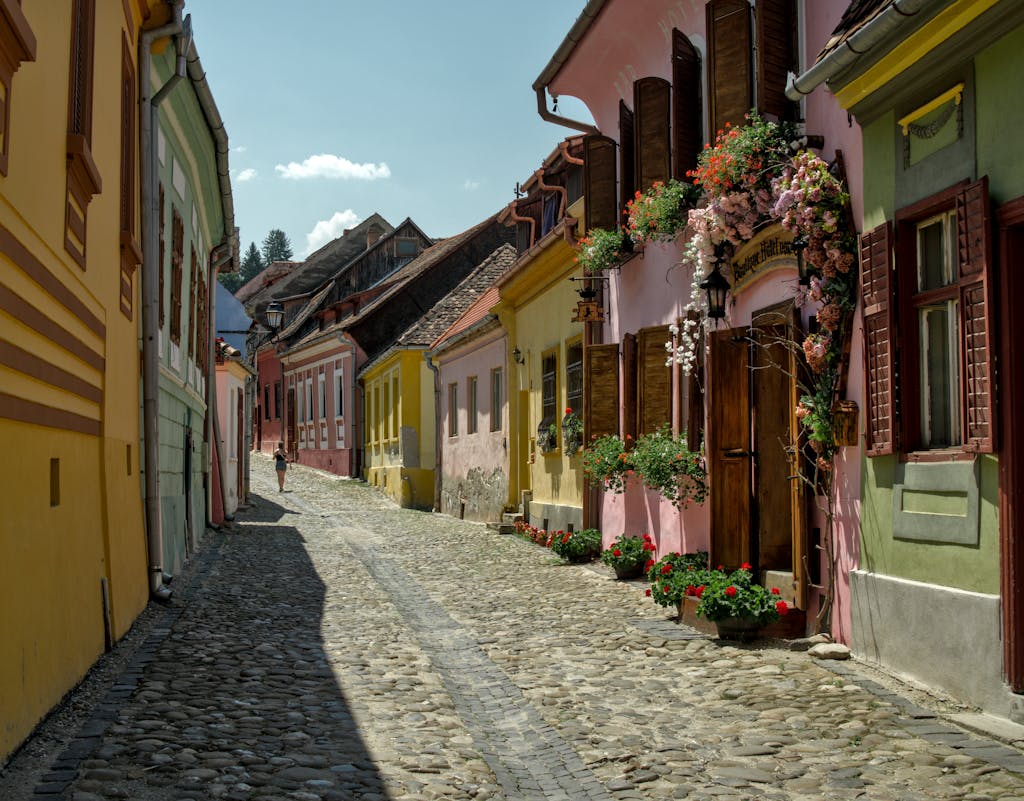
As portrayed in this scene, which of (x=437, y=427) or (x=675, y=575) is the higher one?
(x=437, y=427)

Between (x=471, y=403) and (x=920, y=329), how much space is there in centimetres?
1745

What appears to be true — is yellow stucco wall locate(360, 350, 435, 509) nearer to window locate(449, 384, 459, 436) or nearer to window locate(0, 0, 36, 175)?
window locate(449, 384, 459, 436)

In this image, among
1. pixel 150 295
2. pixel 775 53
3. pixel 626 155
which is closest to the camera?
→ pixel 775 53

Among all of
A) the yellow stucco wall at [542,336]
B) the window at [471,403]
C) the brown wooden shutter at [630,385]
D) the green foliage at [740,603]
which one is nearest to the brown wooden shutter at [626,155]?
the brown wooden shutter at [630,385]

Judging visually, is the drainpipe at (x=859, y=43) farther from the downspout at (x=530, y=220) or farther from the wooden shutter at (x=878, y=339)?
the downspout at (x=530, y=220)

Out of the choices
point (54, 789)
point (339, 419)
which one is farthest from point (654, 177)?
point (339, 419)

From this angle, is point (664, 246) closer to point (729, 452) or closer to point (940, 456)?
point (729, 452)

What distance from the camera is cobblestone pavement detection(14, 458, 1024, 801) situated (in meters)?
5.06

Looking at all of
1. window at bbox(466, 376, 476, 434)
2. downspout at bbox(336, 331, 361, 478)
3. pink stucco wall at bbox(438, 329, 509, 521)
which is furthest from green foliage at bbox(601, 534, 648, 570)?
downspout at bbox(336, 331, 361, 478)

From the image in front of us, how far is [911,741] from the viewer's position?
5.63 metres

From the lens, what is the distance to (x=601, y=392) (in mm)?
13531

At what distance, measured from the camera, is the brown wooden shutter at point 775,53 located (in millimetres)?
8859

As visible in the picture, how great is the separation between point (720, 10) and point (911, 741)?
6248 mm

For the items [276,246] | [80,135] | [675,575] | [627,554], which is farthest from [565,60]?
[276,246]
